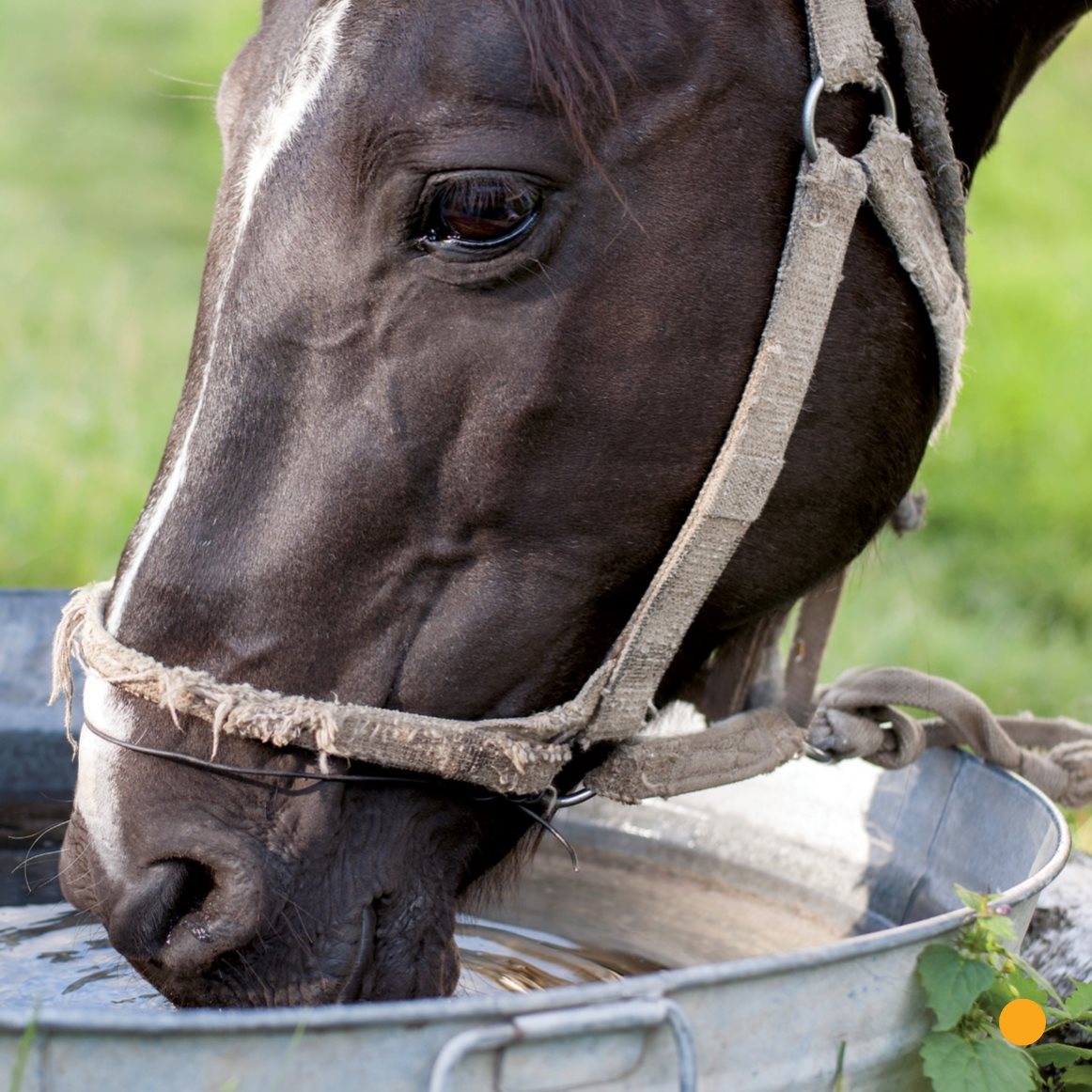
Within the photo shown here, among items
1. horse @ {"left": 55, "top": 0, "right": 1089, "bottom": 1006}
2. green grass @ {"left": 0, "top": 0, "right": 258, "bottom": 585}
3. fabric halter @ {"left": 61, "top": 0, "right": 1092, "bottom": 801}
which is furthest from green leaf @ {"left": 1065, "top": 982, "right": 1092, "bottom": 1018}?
green grass @ {"left": 0, "top": 0, "right": 258, "bottom": 585}

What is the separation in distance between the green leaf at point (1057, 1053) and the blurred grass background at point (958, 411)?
87 cm

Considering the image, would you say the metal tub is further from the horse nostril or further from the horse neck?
the horse neck

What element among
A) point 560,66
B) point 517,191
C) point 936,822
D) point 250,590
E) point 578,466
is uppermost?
point 560,66

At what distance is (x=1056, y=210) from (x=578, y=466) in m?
7.57

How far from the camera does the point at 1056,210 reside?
8.54 meters

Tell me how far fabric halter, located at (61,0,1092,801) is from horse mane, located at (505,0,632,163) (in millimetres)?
268

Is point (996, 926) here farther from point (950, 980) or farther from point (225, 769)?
point (225, 769)

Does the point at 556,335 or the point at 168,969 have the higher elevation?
the point at 556,335

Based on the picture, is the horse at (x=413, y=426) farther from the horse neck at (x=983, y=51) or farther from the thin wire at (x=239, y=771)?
the horse neck at (x=983, y=51)

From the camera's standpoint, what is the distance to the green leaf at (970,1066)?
1.44 meters

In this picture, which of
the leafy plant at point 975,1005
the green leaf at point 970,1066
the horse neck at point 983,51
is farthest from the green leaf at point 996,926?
the horse neck at point 983,51

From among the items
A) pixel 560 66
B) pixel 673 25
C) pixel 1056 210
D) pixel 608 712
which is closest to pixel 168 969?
pixel 608 712

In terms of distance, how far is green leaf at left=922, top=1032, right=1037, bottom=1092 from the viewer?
1437 millimetres

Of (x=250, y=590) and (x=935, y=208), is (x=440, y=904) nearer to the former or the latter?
(x=250, y=590)
